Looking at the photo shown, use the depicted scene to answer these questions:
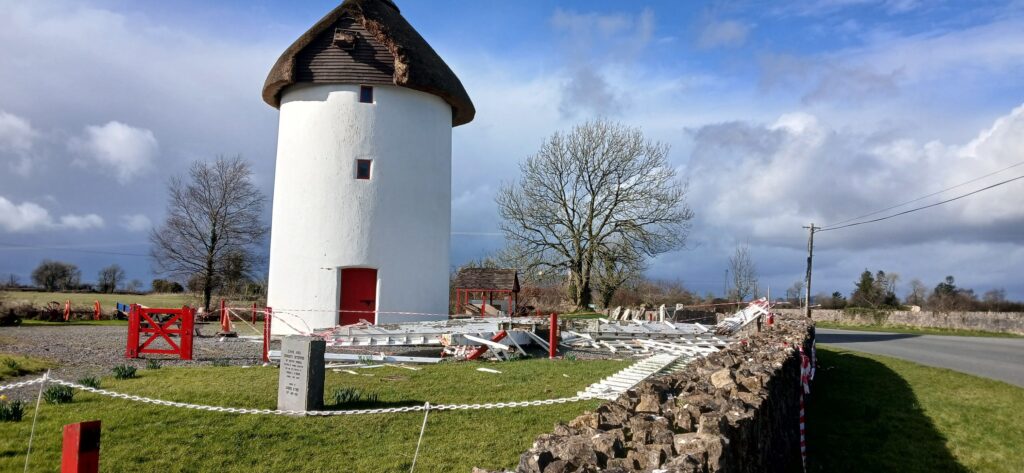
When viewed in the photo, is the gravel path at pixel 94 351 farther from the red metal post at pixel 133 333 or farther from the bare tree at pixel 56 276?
the bare tree at pixel 56 276

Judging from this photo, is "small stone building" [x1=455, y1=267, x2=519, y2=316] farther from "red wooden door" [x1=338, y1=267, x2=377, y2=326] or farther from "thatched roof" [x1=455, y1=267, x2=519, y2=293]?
"red wooden door" [x1=338, y1=267, x2=377, y2=326]

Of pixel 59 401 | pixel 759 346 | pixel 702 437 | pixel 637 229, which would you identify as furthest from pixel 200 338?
pixel 637 229

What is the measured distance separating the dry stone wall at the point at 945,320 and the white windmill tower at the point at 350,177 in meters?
25.8

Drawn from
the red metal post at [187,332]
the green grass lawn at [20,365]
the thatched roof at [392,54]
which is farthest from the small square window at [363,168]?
the green grass lawn at [20,365]

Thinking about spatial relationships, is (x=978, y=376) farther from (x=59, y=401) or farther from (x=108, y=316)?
(x=108, y=316)

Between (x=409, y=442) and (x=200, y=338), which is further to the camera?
(x=200, y=338)

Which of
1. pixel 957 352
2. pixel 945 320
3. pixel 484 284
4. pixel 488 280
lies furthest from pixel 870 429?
pixel 945 320

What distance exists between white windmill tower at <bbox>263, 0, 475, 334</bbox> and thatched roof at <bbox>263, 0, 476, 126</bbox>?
0.14ft

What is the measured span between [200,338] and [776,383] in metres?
16.9

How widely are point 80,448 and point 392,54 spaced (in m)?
18.4

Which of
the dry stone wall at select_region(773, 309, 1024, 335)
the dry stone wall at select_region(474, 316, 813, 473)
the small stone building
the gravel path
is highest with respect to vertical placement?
the small stone building

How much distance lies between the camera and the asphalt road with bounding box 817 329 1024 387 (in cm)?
1585

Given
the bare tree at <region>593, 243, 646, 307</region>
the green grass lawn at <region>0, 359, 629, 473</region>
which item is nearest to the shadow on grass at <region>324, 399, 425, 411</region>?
the green grass lawn at <region>0, 359, 629, 473</region>

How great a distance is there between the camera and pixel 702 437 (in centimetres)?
407
